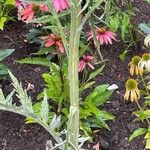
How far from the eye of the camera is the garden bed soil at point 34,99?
7.52 feet

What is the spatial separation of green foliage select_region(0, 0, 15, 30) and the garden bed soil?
0.08 metres

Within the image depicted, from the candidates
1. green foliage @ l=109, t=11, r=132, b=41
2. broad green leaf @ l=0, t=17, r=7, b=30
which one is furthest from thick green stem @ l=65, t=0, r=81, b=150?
broad green leaf @ l=0, t=17, r=7, b=30

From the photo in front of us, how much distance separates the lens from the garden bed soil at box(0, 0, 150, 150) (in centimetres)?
229

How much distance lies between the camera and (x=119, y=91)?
8.24 feet

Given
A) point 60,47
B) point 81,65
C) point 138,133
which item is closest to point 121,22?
point 81,65

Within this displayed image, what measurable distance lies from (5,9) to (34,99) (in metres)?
0.69

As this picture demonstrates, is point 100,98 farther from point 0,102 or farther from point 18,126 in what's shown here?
point 0,102

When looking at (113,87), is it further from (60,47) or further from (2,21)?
(2,21)

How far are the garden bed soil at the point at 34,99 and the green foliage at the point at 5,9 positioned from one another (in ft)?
0.25

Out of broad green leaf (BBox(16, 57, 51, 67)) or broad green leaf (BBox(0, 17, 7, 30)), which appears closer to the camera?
broad green leaf (BBox(16, 57, 51, 67))

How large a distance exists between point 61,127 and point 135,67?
437 mm

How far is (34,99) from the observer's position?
96.7 inches

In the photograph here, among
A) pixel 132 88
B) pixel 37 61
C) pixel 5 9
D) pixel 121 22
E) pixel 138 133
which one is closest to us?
pixel 132 88

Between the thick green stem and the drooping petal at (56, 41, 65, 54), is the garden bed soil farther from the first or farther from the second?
the thick green stem
